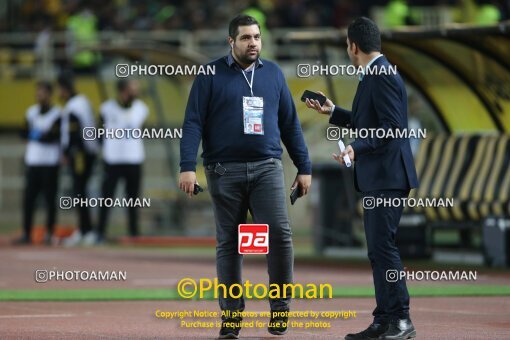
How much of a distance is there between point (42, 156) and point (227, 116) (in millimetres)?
14998

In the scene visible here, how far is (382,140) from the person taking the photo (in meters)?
10.3

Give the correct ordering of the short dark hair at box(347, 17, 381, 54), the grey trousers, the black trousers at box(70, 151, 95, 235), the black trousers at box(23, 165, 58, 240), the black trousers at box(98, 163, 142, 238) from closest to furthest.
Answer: the short dark hair at box(347, 17, 381, 54) → the grey trousers → the black trousers at box(98, 163, 142, 238) → the black trousers at box(70, 151, 95, 235) → the black trousers at box(23, 165, 58, 240)

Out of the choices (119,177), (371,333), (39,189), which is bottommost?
(371,333)

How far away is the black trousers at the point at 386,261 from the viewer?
10305mm

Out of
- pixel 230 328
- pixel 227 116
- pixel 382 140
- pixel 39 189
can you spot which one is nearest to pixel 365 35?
pixel 382 140

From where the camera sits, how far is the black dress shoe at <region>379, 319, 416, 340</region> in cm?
1027

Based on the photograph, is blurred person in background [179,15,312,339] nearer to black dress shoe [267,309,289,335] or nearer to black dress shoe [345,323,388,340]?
black dress shoe [267,309,289,335]

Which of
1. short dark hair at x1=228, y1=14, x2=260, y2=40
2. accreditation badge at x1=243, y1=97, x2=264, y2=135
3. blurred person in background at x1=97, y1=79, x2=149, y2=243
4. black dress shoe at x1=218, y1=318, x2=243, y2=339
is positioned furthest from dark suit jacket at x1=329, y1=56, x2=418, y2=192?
blurred person in background at x1=97, y1=79, x2=149, y2=243

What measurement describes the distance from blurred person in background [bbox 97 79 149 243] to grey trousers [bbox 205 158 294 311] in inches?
529

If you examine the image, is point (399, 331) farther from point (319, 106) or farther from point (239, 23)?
point (239, 23)

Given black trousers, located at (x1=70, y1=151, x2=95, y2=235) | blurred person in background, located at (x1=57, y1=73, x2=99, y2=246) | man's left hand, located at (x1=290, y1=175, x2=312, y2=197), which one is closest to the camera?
man's left hand, located at (x1=290, y1=175, x2=312, y2=197)

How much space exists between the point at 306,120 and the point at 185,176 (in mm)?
17792

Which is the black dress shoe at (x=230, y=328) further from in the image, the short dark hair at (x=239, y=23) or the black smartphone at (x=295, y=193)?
the short dark hair at (x=239, y=23)

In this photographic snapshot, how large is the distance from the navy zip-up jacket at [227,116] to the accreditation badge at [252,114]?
0.03m
